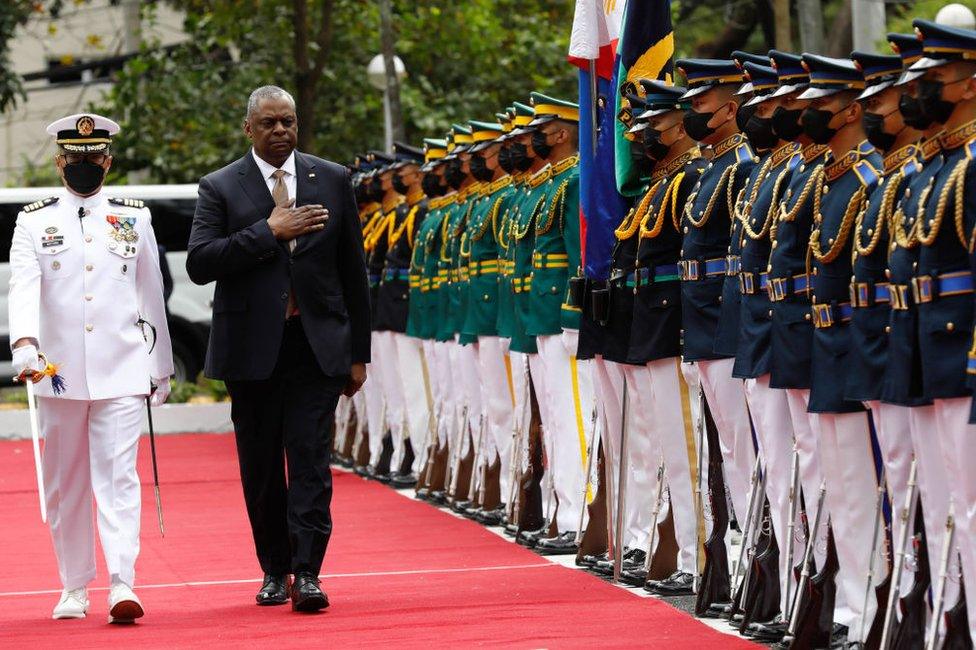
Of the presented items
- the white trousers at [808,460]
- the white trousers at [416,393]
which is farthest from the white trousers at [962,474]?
the white trousers at [416,393]

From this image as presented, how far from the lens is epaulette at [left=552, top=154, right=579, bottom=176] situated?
10.3m

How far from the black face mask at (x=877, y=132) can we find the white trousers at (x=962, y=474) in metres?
0.92

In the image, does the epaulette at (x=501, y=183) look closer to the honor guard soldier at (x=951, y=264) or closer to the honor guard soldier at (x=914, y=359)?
the honor guard soldier at (x=914, y=359)

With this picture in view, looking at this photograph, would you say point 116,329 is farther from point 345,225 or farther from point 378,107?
point 378,107

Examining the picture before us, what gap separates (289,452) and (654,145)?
2055 millimetres

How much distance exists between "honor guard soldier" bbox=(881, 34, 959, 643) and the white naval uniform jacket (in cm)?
330

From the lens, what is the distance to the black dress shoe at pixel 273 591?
327 inches

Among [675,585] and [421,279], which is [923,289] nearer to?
[675,585]

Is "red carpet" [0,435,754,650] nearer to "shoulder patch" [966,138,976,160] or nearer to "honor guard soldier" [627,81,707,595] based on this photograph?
"honor guard soldier" [627,81,707,595]

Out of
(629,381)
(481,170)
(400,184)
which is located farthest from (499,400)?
(400,184)

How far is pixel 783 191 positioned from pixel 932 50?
136 cm

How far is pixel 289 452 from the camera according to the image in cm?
808

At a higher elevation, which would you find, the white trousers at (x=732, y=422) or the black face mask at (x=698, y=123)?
the black face mask at (x=698, y=123)

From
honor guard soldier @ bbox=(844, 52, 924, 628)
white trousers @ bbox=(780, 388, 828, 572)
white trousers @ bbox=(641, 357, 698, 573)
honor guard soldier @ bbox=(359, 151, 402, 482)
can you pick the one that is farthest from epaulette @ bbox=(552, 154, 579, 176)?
honor guard soldier @ bbox=(359, 151, 402, 482)
